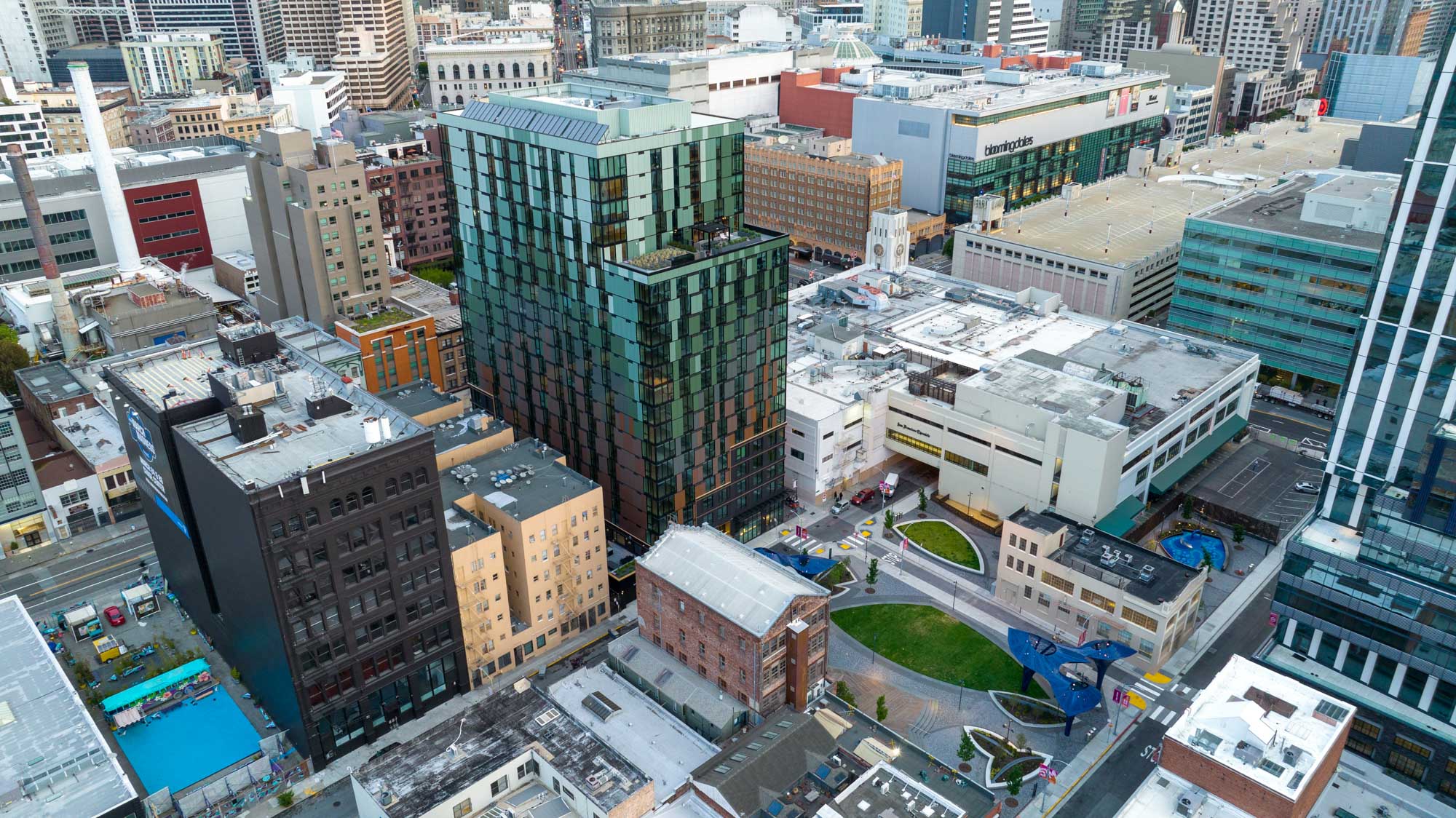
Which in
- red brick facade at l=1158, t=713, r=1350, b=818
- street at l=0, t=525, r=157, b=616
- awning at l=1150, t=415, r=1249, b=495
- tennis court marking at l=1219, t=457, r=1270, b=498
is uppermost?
red brick facade at l=1158, t=713, r=1350, b=818

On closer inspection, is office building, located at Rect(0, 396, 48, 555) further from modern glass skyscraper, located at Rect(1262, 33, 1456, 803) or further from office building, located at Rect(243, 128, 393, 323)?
modern glass skyscraper, located at Rect(1262, 33, 1456, 803)

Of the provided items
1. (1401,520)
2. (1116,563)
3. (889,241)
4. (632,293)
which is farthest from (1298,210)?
(632,293)

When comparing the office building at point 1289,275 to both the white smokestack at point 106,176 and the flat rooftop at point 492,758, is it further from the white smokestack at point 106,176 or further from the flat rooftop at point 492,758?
the white smokestack at point 106,176

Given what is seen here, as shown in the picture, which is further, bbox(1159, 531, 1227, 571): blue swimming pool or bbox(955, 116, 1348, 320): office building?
bbox(955, 116, 1348, 320): office building

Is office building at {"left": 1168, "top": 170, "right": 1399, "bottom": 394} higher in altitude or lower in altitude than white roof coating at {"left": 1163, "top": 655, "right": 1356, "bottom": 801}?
higher

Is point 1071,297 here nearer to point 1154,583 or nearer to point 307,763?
point 1154,583

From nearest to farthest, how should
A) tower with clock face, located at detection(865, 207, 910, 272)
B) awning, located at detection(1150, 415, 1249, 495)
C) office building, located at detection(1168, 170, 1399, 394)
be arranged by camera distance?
awning, located at detection(1150, 415, 1249, 495), office building, located at detection(1168, 170, 1399, 394), tower with clock face, located at detection(865, 207, 910, 272)

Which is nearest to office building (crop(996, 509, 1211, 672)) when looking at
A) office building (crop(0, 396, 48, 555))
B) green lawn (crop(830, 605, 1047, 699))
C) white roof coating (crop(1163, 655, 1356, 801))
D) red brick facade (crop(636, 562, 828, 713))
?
green lawn (crop(830, 605, 1047, 699))
